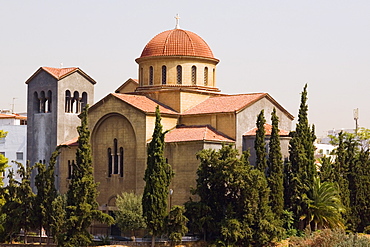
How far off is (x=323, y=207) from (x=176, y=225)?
337 inches

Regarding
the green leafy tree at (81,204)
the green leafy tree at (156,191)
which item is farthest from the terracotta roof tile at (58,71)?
the green leafy tree at (156,191)

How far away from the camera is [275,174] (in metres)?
40.3

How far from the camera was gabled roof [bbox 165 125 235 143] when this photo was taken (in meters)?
42.6

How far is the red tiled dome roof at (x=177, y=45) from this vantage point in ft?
155

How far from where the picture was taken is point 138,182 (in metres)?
44.0

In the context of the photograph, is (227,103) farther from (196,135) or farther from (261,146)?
(261,146)

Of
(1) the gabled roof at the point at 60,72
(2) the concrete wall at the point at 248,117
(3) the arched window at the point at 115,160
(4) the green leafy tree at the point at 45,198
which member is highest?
(1) the gabled roof at the point at 60,72

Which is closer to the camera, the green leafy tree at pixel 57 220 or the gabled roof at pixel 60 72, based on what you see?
the green leafy tree at pixel 57 220

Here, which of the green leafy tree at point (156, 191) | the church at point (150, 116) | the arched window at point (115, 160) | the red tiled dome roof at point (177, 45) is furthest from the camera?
the red tiled dome roof at point (177, 45)

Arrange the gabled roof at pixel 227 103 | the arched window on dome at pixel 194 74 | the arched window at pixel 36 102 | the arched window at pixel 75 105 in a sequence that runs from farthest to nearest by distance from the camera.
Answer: the arched window at pixel 36 102
the arched window at pixel 75 105
the arched window on dome at pixel 194 74
the gabled roof at pixel 227 103

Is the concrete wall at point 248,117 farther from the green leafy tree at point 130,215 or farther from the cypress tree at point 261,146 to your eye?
the green leafy tree at point 130,215

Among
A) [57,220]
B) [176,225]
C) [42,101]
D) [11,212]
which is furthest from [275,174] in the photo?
[42,101]

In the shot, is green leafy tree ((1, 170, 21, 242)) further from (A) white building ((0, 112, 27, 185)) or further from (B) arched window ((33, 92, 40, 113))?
(A) white building ((0, 112, 27, 185))

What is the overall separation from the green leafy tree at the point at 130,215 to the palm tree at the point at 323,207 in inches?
344
